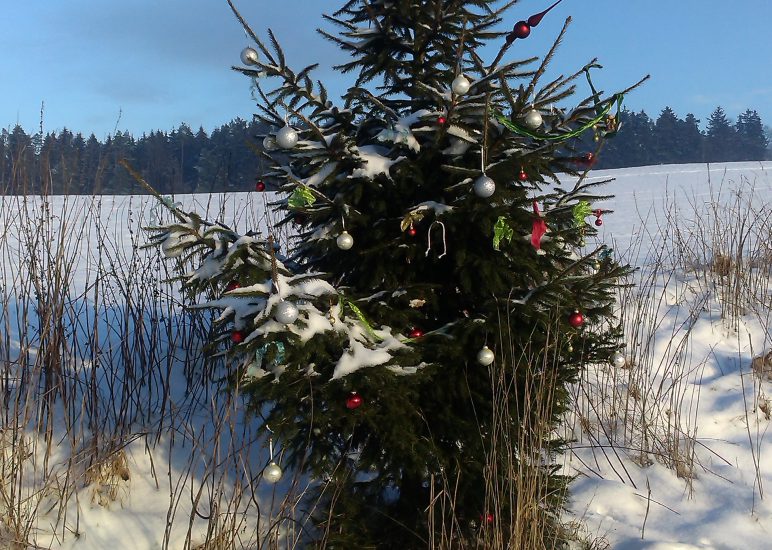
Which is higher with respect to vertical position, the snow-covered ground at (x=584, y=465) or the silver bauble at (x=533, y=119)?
the silver bauble at (x=533, y=119)

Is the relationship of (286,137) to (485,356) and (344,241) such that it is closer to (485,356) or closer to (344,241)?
(344,241)

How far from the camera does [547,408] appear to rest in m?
2.18

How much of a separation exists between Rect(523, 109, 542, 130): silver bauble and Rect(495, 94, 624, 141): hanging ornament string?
0.02m

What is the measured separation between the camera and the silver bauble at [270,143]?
2.23 m

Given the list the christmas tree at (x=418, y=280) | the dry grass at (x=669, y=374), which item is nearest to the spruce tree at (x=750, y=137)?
the dry grass at (x=669, y=374)

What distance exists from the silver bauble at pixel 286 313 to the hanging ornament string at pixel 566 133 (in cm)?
97

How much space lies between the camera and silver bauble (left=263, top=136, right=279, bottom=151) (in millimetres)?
2230

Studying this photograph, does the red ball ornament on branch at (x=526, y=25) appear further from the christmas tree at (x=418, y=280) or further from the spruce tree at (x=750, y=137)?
the spruce tree at (x=750, y=137)

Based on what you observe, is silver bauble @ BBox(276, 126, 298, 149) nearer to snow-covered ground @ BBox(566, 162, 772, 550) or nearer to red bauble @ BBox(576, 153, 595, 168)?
red bauble @ BBox(576, 153, 595, 168)

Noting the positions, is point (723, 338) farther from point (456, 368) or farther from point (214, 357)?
point (214, 357)

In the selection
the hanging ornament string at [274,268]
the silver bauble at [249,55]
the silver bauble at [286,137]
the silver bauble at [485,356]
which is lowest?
the silver bauble at [485,356]

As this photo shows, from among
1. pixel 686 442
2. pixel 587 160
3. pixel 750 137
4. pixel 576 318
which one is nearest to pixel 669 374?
pixel 686 442

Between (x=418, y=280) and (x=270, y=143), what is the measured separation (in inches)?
31.7

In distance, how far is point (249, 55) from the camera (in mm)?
2053
